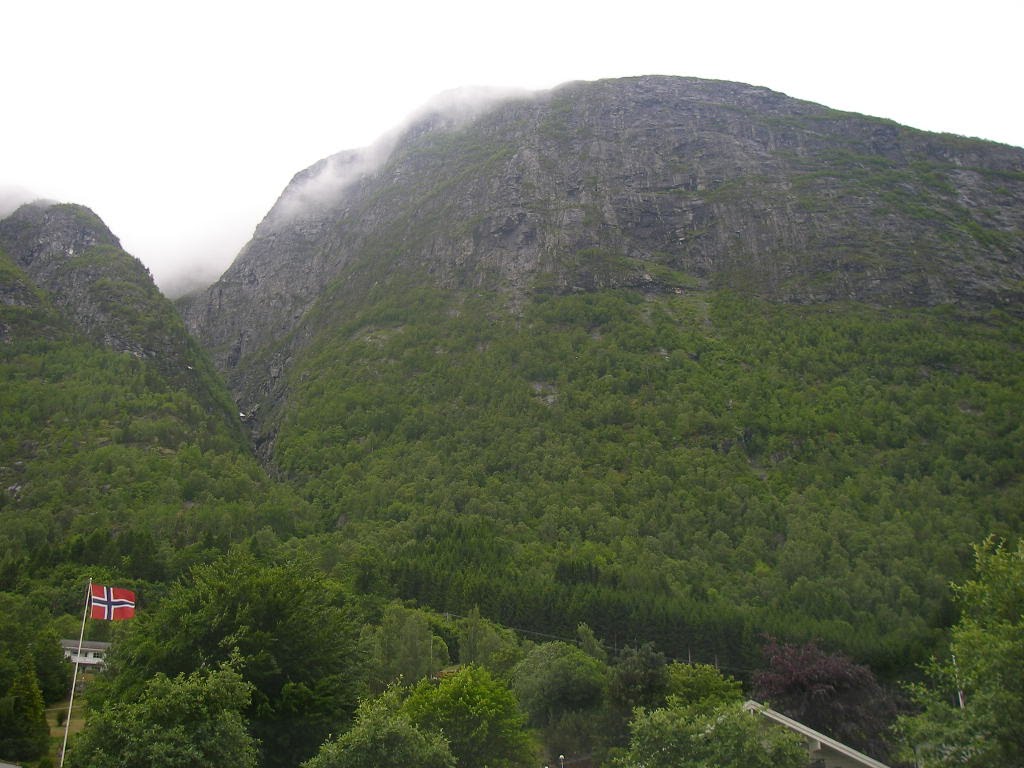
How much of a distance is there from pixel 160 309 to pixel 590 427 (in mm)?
97935

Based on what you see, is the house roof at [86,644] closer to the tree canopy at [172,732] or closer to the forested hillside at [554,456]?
the forested hillside at [554,456]

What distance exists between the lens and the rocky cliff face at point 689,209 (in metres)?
133

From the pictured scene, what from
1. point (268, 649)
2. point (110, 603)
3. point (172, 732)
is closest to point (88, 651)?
point (110, 603)

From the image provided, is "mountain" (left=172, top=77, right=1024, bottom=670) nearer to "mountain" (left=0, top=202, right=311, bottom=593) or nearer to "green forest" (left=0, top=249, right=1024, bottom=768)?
"green forest" (left=0, top=249, right=1024, bottom=768)

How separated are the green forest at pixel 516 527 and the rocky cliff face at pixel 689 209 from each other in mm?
8141

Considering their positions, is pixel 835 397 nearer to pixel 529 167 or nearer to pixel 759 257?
pixel 759 257

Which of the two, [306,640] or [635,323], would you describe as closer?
[306,640]

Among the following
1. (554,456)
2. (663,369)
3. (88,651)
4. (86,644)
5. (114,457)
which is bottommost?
(88,651)

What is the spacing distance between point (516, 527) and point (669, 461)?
2091cm

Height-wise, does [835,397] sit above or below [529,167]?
below

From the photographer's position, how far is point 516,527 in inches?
3565

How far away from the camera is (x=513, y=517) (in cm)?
9325

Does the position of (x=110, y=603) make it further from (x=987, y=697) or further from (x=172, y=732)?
(x=987, y=697)

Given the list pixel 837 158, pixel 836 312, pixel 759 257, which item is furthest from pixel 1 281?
pixel 837 158
